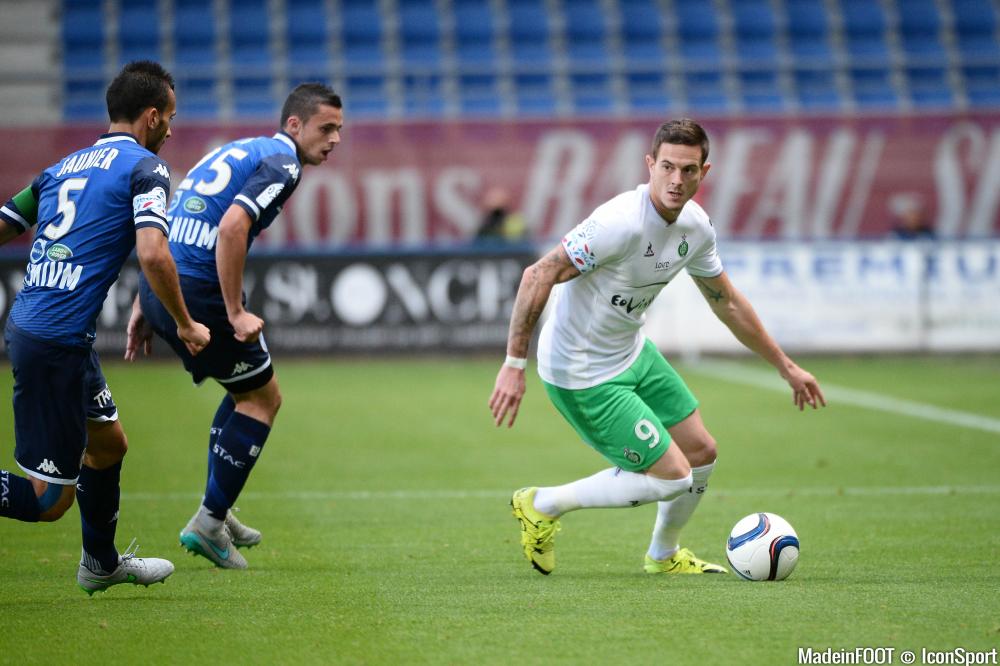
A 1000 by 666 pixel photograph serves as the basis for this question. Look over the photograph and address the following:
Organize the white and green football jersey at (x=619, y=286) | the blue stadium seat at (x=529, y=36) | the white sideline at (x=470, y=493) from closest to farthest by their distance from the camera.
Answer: the white and green football jersey at (x=619, y=286), the white sideline at (x=470, y=493), the blue stadium seat at (x=529, y=36)

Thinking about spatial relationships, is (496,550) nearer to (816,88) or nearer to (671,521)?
(671,521)

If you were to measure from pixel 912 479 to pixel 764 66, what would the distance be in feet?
44.0

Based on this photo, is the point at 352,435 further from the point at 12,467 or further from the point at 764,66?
the point at 764,66

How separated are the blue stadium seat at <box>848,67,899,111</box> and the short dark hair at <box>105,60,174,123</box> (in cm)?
1867

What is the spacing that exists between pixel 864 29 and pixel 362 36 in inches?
347

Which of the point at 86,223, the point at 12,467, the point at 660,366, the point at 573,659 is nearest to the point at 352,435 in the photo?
the point at 12,467

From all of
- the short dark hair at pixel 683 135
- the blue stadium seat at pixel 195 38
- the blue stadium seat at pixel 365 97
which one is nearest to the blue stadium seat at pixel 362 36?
the blue stadium seat at pixel 365 97

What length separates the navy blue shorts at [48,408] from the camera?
537 cm

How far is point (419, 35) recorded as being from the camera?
76.1ft

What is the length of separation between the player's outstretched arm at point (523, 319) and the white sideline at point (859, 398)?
7.43 meters

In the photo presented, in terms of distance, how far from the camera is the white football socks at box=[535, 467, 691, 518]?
246 inches

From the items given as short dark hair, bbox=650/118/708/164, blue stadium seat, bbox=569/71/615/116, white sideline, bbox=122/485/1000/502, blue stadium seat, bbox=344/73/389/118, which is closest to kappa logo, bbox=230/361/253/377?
short dark hair, bbox=650/118/708/164

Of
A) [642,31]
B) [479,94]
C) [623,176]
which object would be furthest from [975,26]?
[479,94]

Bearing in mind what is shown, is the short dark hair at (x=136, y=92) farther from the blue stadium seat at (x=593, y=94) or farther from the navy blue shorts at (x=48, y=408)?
the blue stadium seat at (x=593, y=94)
